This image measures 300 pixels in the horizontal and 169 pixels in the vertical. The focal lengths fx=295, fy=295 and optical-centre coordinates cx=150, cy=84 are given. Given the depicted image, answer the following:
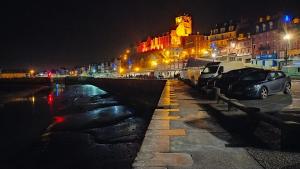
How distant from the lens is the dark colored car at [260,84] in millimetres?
16766

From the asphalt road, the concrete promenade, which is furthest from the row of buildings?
the concrete promenade

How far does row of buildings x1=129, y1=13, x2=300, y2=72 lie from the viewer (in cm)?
6556

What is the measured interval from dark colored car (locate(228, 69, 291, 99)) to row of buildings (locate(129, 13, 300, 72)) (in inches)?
806

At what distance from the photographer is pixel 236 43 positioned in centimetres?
9406

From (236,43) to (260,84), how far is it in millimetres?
81135

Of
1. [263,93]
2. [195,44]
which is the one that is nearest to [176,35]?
[195,44]

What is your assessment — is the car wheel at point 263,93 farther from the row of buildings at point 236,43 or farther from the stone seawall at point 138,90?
the row of buildings at point 236,43

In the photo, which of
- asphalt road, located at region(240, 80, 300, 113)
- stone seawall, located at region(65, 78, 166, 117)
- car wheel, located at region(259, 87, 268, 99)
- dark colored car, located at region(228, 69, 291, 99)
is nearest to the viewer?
asphalt road, located at region(240, 80, 300, 113)

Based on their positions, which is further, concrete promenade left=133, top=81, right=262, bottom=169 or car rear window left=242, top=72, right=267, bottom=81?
car rear window left=242, top=72, right=267, bottom=81

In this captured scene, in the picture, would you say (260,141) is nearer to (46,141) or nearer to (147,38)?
(46,141)

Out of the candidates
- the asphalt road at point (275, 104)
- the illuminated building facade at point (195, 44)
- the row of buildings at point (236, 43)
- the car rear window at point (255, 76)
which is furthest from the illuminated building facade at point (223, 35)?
the asphalt road at point (275, 104)

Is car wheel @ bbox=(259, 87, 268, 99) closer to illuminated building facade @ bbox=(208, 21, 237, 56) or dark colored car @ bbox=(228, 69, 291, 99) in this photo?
dark colored car @ bbox=(228, 69, 291, 99)

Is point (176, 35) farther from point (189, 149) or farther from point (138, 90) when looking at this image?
point (189, 149)

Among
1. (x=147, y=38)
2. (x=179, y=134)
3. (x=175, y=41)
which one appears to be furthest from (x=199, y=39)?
(x=179, y=134)
